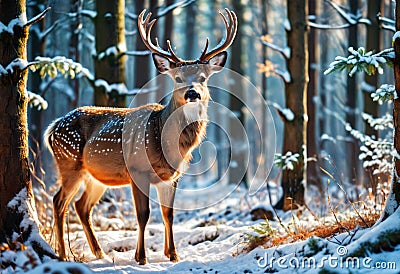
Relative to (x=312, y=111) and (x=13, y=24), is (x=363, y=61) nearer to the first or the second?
(x=13, y=24)

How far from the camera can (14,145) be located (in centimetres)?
614

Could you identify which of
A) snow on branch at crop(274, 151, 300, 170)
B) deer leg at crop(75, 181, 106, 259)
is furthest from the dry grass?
deer leg at crop(75, 181, 106, 259)

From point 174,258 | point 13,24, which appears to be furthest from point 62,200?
point 13,24

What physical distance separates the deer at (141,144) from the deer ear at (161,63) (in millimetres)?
14

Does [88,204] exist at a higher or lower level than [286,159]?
lower

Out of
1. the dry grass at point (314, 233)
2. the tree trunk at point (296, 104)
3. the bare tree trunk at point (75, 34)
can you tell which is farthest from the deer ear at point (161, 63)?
the bare tree trunk at point (75, 34)

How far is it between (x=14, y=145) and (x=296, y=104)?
5.53 m

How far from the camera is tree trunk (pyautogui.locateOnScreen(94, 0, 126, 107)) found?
423 inches

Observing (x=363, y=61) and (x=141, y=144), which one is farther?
(x=141, y=144)

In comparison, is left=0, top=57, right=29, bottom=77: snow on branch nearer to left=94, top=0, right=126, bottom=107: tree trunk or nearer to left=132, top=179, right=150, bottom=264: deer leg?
left=132, top=179, right=150, bottom=264: deer leg

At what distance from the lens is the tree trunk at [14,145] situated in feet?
19.7

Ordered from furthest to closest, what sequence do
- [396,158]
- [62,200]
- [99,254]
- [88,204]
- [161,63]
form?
[88,204] → [161,63] → [62,200] → [99,254] → [396,158]

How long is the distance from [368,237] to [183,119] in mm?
3214

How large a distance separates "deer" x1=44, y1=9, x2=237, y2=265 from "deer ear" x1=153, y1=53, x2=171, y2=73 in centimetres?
1
